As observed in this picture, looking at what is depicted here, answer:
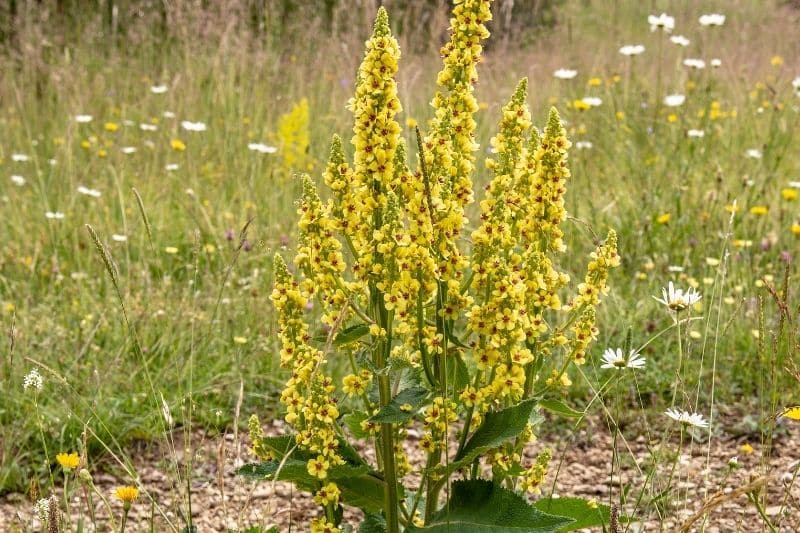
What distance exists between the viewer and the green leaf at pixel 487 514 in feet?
5.66

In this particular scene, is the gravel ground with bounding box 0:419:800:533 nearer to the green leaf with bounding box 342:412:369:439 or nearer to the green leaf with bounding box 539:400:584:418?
the green leaf with bounding box 342:412:369:439

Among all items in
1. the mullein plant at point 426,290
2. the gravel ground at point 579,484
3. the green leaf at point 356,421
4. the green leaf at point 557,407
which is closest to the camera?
the mullein plant at point 426,290

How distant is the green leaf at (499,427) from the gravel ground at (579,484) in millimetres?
840

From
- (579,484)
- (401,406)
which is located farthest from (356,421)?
(579,484)

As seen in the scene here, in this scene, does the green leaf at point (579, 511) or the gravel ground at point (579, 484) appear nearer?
the green leaf at point (579, 511)

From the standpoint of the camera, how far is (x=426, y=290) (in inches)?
67.6

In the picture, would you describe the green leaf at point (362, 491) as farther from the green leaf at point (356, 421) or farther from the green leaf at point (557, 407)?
the green leaf at point (557, 407)

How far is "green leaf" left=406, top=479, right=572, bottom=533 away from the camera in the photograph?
1.72 metres

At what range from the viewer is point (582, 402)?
3383 millimetres

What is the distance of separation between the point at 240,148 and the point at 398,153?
12.6 feet

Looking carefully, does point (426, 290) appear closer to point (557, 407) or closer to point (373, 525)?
point (557, 407)

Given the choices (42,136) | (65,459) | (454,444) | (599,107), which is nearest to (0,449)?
(65,459)

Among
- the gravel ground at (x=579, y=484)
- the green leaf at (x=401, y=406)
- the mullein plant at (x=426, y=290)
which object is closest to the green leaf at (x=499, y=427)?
the mullein plant at (x=426, y=290)

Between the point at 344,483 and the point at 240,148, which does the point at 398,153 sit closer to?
the point at 344,483
